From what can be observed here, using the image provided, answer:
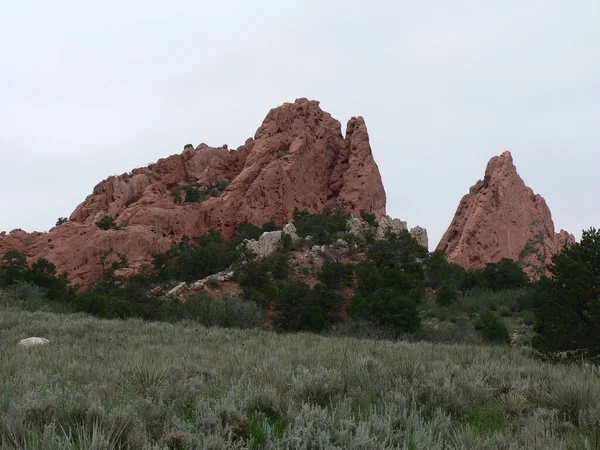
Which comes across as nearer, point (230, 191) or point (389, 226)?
point (389, 226)

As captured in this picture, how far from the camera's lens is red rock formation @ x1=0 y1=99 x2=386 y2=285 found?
5662cm

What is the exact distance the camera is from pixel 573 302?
9859 millimetres

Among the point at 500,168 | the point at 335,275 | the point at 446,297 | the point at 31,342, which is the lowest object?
→ the point at 446,297

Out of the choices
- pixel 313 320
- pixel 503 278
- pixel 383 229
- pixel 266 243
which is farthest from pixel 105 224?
pixel 503 278

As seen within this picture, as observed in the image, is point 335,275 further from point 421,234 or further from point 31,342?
point 31,342

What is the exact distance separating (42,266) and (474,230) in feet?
180

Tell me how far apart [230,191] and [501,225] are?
136 feet

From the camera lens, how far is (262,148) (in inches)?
2840

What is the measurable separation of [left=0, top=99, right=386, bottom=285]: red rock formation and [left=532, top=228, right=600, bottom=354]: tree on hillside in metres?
50.4

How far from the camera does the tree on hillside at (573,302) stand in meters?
9.55

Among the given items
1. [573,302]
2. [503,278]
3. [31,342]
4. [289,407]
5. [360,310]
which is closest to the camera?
[289,407]

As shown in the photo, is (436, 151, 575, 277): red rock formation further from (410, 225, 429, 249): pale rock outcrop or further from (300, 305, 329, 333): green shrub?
(300, 305, 329, 333): green shrub

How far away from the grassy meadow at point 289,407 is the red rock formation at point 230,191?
51.9 metres

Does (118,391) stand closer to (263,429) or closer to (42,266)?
(263,429)
